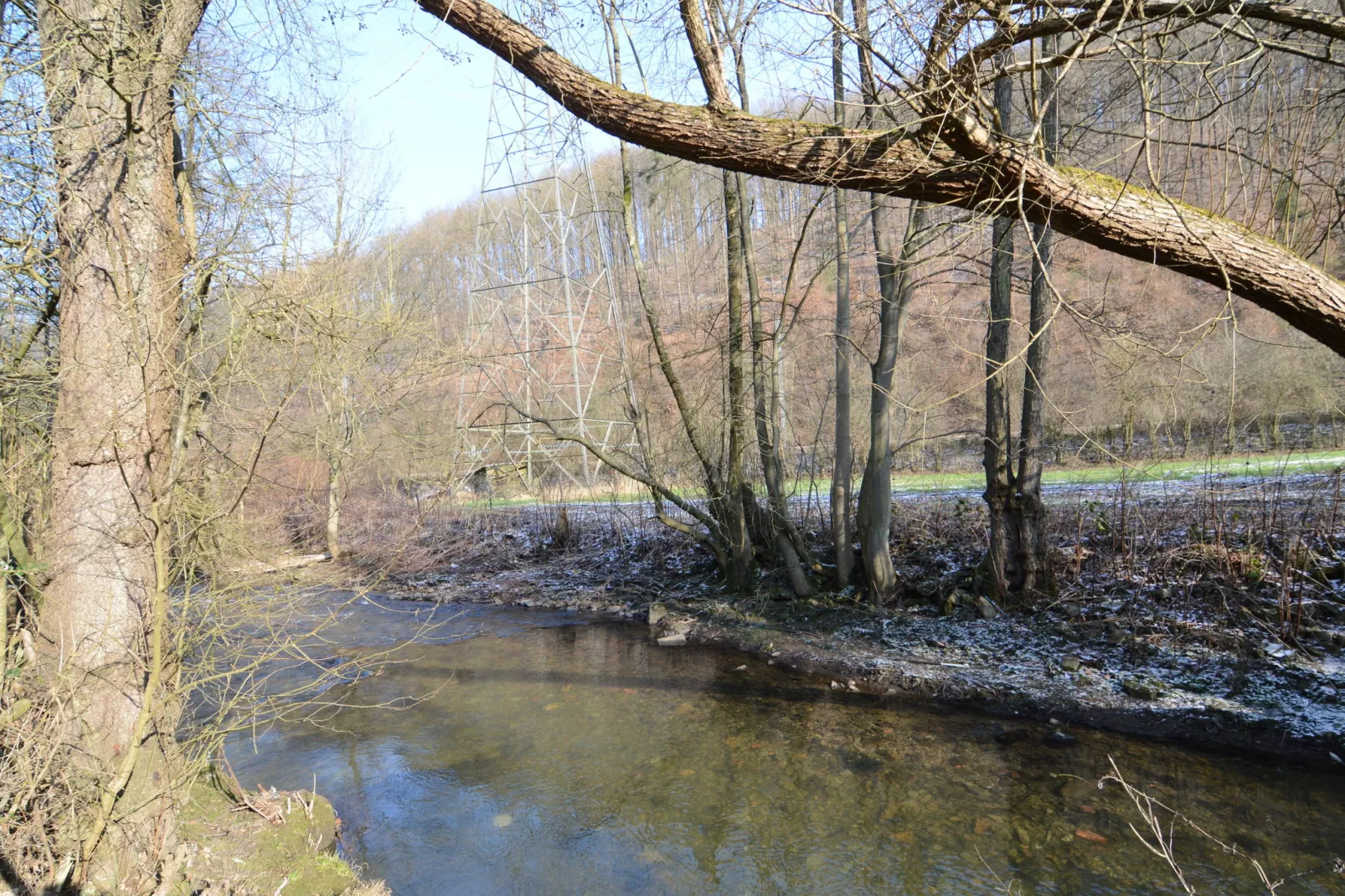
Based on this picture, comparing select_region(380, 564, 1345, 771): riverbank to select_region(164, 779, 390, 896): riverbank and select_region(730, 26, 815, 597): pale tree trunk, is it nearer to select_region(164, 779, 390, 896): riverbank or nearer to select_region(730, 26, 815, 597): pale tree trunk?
select_region(730, 26, 815, 597): pale tree trunk

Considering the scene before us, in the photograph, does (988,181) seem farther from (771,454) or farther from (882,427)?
(771,454)

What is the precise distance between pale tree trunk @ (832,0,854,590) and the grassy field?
1.07 m

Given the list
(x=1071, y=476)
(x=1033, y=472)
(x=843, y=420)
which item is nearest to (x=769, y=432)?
(x=843, y=420)

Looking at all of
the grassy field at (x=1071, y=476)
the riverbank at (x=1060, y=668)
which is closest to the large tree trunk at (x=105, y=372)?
the riverbank at (x=1060, y=668)

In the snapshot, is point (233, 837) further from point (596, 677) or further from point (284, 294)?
point (596, 677)

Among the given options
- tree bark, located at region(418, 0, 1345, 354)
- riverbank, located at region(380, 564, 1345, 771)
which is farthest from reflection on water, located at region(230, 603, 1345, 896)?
tree bark, located at region(418, 0, 1345, 354)

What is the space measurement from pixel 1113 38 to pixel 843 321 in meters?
7.18

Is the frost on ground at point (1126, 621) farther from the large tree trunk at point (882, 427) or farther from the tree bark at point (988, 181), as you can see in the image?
the tree bark at point (988, 181)

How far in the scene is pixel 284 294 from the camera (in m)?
4.47

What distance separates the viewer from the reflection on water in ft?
16.1

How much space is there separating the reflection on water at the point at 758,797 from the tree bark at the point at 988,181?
3767 mm

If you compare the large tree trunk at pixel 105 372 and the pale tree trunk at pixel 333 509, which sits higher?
the large tree trunk at pixel 105 372

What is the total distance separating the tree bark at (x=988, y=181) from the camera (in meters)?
2.80

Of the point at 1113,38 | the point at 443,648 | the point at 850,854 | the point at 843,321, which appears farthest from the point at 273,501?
the point at 1113,38
